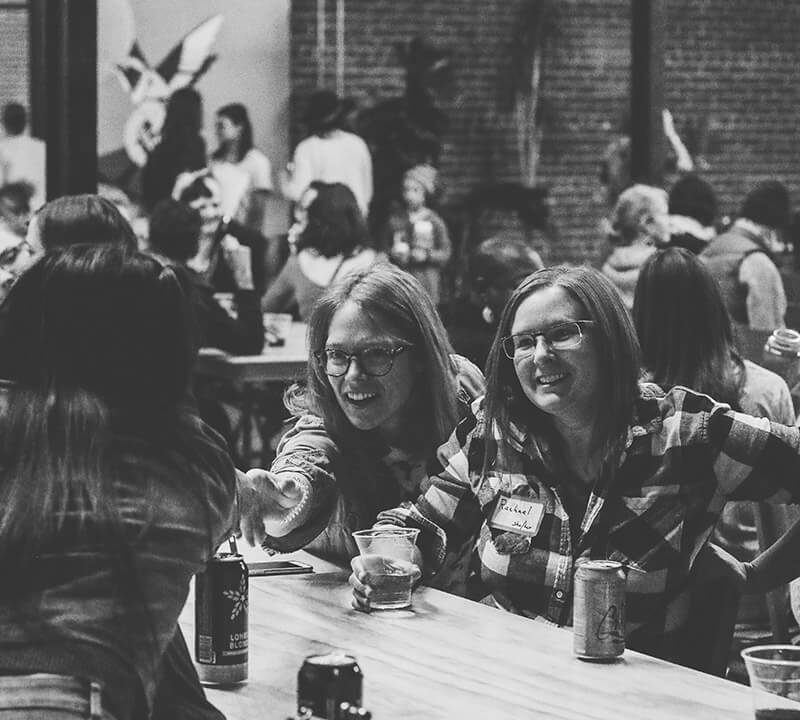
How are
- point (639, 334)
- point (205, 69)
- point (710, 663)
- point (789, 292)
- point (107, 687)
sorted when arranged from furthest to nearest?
point (205, 69)
point (789, 292)
point (639, 334)
point (710, 663)
point (107, 687)

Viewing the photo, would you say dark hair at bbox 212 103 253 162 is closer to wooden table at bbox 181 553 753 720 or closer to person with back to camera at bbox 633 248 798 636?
person with back to camera at bbox 633 248 798 636

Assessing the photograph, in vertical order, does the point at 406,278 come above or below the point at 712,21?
below

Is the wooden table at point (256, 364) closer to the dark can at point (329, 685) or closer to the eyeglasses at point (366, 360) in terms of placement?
the eyeglasses at point (366, 360)

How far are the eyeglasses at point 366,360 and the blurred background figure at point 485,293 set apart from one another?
5.79ft

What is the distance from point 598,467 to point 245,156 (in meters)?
8.55

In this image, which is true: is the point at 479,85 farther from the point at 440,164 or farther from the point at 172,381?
the point at 172,381

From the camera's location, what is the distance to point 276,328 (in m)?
6.58

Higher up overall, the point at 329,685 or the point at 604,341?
the point at 604,341

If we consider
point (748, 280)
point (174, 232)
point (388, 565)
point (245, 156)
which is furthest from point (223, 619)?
point (245, 156)

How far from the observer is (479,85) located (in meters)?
11.7

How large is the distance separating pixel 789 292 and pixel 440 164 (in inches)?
196

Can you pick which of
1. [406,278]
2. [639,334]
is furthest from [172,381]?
[639,334]

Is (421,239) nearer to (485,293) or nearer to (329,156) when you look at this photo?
(329,156)

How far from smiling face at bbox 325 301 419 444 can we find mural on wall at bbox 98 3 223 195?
824cm
